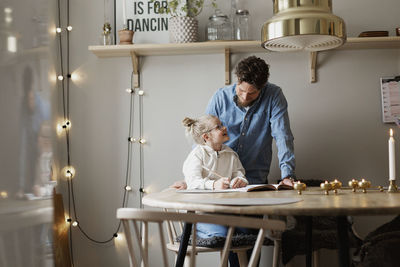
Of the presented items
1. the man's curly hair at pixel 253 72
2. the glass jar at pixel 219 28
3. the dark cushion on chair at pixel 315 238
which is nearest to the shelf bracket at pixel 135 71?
the glass jar at pixel 219 28

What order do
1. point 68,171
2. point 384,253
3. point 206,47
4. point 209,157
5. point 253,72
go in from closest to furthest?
point 384,253 → point 209,157 → point 253,72 → point 206,47 → point 68,171

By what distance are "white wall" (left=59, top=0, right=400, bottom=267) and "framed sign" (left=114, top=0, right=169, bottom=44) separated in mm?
135

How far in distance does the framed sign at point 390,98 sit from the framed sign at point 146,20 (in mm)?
1402

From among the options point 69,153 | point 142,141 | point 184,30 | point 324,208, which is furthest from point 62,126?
point 324,208

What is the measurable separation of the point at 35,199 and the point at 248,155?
1148 millimetres

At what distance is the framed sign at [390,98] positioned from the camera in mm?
3463

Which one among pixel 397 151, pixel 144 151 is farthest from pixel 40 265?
pixel 397 151

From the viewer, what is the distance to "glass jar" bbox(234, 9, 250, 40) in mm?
3461

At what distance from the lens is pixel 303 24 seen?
209cm

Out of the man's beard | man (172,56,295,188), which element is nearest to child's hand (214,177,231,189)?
man (172,56,295,188)

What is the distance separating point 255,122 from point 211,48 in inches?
25.8

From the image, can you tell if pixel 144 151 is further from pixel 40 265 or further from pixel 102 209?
pixel 40 265

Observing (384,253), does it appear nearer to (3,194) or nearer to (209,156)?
(209,156)

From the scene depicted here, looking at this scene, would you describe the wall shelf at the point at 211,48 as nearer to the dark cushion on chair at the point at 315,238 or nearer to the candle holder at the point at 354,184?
the dark cushion on chair at the point at 315,238
